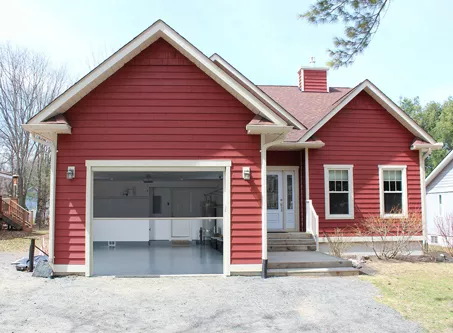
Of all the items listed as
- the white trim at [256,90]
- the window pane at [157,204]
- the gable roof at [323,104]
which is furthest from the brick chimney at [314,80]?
the window pane at [157,204]

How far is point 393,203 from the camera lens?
520 inches

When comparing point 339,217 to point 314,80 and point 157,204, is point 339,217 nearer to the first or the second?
point 314,80

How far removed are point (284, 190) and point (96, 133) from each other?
6.26 metres

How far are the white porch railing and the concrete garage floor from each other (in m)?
2.57

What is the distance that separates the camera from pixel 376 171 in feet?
43.1

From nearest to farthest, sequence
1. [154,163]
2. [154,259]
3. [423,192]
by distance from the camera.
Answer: [154,163] → [154,259] → [423,192]

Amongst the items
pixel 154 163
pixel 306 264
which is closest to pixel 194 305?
pixel 154 163

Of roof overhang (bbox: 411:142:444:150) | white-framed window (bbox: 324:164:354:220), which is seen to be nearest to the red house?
white-framed window (bbox: 324:164:354:220)

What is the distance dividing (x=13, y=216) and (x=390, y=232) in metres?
17.1

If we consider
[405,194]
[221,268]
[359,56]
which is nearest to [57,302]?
[221,268]

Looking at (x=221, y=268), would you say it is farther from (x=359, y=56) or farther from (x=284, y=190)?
(x=359, y=56)

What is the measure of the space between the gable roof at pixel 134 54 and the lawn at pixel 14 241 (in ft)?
28.4

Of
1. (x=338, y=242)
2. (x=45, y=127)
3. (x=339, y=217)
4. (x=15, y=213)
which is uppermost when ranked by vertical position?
(x=45, y=127)

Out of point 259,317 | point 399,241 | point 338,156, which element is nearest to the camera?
point 259,317
